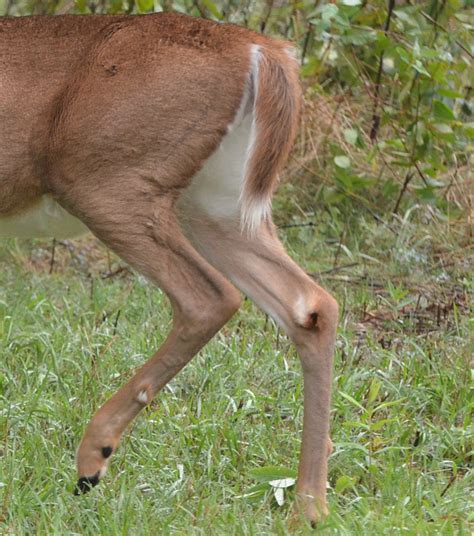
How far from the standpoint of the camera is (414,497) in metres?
4.01

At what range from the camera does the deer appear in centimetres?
438

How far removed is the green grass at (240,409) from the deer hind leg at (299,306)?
0.11 meters

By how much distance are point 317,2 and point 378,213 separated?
122 centimetres

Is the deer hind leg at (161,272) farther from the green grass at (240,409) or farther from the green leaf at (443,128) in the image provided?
the green leaf at (443,128)

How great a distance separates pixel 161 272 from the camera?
4.43 meters

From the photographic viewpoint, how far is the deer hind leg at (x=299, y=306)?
420 centimetres

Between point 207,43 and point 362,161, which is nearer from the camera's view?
point 207,43

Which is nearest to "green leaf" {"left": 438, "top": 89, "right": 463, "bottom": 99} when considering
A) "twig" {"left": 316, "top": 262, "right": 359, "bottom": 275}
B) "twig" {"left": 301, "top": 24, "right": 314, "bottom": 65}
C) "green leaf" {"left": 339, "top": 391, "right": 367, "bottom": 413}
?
"twig" {"left": 316, "top": 262, "right": 359, "bottom": 275}

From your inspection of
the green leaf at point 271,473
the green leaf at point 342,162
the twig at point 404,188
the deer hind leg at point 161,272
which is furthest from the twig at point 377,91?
the green leaf at point 271,473

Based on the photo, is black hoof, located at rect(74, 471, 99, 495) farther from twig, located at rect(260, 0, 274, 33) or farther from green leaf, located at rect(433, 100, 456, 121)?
twig, located at rect(260, 0, 274, 33)

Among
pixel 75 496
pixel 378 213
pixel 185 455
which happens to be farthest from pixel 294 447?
pixel 378 213

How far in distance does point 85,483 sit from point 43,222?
98 centimetres

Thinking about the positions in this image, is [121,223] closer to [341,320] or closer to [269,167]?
[269,167]

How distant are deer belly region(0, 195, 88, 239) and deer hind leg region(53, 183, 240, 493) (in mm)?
139
